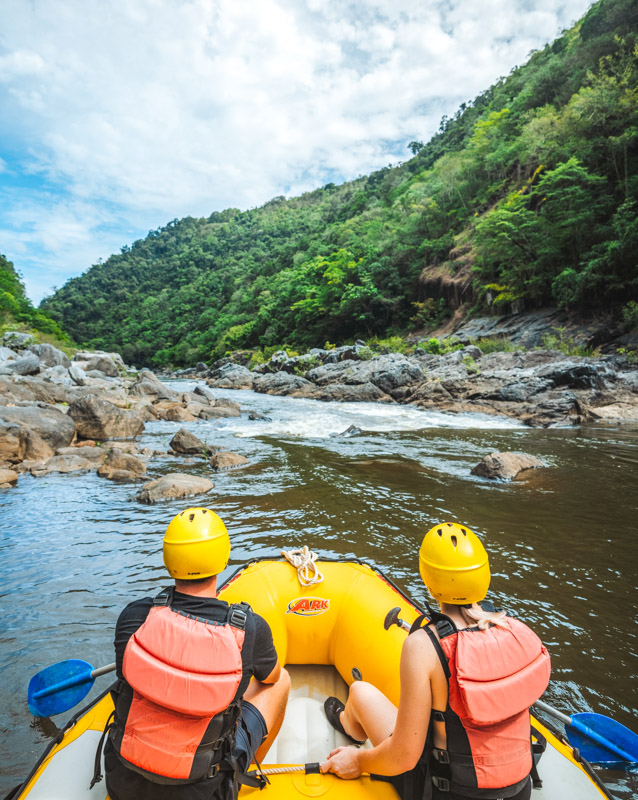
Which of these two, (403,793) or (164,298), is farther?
(164,298)

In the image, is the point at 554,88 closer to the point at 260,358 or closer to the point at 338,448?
the point at 260,358

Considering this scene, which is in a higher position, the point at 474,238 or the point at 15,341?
the point at 474,238

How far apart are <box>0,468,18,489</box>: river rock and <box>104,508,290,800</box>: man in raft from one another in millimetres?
6350

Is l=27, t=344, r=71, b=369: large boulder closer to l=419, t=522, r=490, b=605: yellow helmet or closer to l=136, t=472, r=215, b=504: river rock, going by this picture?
l=136, t=472, r=215, b=504: river rock

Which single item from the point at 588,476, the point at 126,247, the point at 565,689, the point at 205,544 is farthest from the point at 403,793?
the point at 126,247

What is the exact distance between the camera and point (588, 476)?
273 inches

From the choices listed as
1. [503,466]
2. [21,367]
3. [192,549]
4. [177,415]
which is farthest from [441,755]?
[21,367]

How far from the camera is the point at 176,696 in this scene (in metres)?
1.28

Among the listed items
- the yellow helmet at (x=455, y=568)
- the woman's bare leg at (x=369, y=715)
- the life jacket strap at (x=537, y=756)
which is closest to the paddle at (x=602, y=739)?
the life jacket strap at (x=537, y=756)

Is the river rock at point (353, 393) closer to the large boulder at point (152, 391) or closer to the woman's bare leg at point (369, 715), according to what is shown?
the large boulder at point (152, 391)

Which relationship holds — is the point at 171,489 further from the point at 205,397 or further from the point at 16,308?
the point at 16,308

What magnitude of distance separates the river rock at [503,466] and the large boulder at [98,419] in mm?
7831

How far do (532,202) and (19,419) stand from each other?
26143 millimetres

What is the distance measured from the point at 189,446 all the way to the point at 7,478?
10.2 feet
